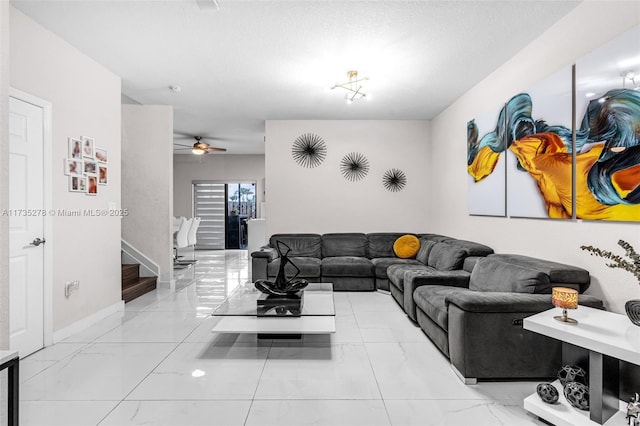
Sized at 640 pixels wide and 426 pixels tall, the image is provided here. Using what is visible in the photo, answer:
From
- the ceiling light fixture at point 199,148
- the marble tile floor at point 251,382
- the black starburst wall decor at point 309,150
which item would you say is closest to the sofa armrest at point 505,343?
the marble tile floor at point 251,382

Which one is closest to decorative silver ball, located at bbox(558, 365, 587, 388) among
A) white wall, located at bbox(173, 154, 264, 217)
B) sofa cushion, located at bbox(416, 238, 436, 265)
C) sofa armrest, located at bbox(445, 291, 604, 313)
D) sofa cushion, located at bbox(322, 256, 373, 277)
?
sofa armrest, located at bbox(445, 291, 604, 313)

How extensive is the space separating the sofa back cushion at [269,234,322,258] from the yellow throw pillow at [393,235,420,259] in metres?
1.27

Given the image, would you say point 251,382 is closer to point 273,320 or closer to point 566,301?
→ point 273,320

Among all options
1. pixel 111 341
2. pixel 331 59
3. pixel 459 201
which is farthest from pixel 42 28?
pixel 459 201

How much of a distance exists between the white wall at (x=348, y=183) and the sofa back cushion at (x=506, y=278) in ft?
9.15

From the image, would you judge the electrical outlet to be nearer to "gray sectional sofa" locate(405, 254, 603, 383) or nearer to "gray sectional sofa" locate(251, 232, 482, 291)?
"gray sectional sofa" locate(251, 232, 482, 291)

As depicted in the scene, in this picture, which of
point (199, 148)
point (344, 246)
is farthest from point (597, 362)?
point (199, 148)

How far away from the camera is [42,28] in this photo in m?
3.03

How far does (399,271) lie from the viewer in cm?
432

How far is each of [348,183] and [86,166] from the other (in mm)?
3896

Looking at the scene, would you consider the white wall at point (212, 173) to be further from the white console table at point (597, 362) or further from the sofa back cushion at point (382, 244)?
the white console table at point (597, 362)

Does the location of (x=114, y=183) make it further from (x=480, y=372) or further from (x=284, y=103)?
(x=480, y=372)

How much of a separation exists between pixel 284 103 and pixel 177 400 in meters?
4.14

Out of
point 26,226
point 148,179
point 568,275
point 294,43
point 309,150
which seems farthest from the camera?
point 309,150
